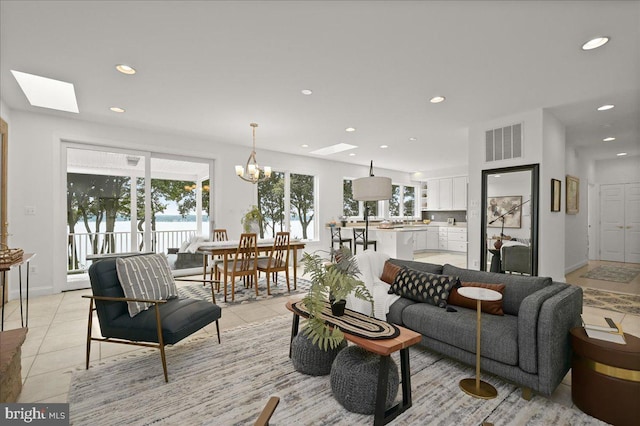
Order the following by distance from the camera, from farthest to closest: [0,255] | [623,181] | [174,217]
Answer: [623,181]
[174,217]
[0,255]

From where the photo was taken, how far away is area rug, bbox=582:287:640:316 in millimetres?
3771

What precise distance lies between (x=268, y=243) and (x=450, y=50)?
11.4 ft

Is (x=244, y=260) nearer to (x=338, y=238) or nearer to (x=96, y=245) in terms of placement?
(x=96, y=245)

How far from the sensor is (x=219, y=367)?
7.58 ft

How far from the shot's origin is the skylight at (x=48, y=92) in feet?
11.2

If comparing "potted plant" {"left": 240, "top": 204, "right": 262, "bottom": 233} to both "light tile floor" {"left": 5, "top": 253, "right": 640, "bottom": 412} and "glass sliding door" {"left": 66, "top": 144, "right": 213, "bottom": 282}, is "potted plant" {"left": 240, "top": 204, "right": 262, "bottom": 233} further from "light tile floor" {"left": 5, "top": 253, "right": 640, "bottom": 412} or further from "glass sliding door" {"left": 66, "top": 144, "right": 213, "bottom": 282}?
"light tile floor" {"left": 5, "top": 253, "right": 640, "bottom": 412}

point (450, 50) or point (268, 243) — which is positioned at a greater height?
point (450, 50)

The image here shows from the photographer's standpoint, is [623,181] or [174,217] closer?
[174,217]

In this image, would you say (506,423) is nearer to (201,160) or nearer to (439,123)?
(439,123)

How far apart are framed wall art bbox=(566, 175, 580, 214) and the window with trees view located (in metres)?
5.33

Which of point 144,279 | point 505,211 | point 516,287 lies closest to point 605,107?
point 505,211

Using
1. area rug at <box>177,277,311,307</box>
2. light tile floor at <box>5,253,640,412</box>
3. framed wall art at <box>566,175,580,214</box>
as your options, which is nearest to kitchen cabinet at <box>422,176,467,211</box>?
framed wall art at <box>566,175,580,214</box>

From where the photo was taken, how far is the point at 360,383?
68.6 inches

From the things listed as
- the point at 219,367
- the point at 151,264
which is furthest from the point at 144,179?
the point at 219,367
